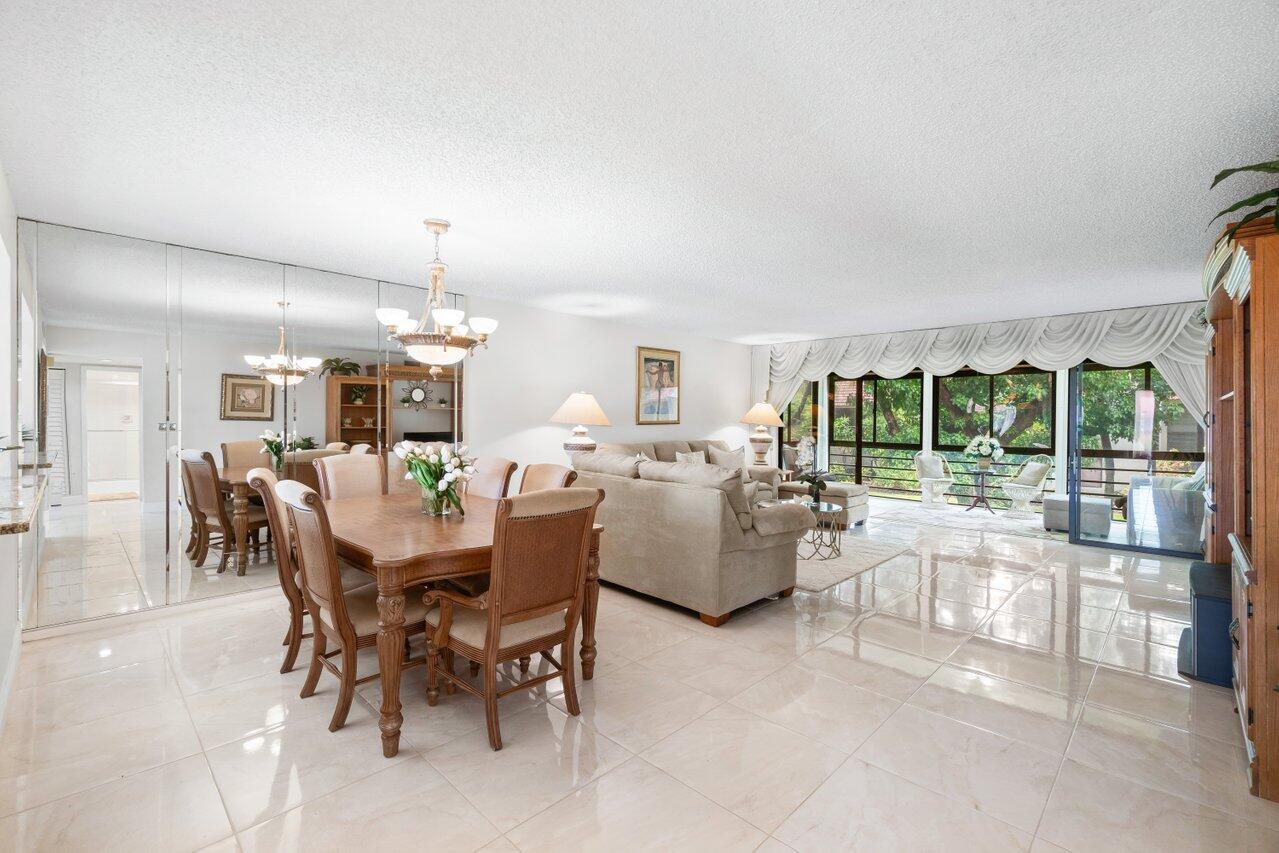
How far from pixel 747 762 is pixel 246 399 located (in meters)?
3.79

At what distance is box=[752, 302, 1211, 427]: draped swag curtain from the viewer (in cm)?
516

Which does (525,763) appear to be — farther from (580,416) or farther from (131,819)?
(580,416)

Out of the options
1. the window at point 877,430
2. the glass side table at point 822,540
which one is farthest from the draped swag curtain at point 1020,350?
the glass side table at point 822,540

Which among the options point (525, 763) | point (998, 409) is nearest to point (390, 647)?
point (525, 763)

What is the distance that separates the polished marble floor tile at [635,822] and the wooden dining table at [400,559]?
0.58 metres

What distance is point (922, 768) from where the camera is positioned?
6.72ft

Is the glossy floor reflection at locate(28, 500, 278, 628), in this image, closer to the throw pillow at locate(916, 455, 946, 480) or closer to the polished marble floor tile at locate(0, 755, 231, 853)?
the polished marble floor tile at locate(0, 755, 231, 853)

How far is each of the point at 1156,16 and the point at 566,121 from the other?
5.76 ft

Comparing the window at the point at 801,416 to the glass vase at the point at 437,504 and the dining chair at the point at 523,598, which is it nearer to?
the glass vase at the point at 437,504

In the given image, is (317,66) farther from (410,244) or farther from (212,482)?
(212,482)

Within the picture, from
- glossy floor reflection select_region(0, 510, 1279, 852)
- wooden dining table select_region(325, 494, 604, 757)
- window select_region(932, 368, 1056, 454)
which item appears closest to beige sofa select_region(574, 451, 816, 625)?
glossy floor reflection select_region(0, 510, 1279, 852)

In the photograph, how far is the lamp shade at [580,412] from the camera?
560 cm

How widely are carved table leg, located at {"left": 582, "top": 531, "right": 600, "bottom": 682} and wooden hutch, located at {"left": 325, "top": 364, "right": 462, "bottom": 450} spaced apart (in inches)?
104

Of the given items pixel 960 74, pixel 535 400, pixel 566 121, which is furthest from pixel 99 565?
pixel 960 74
